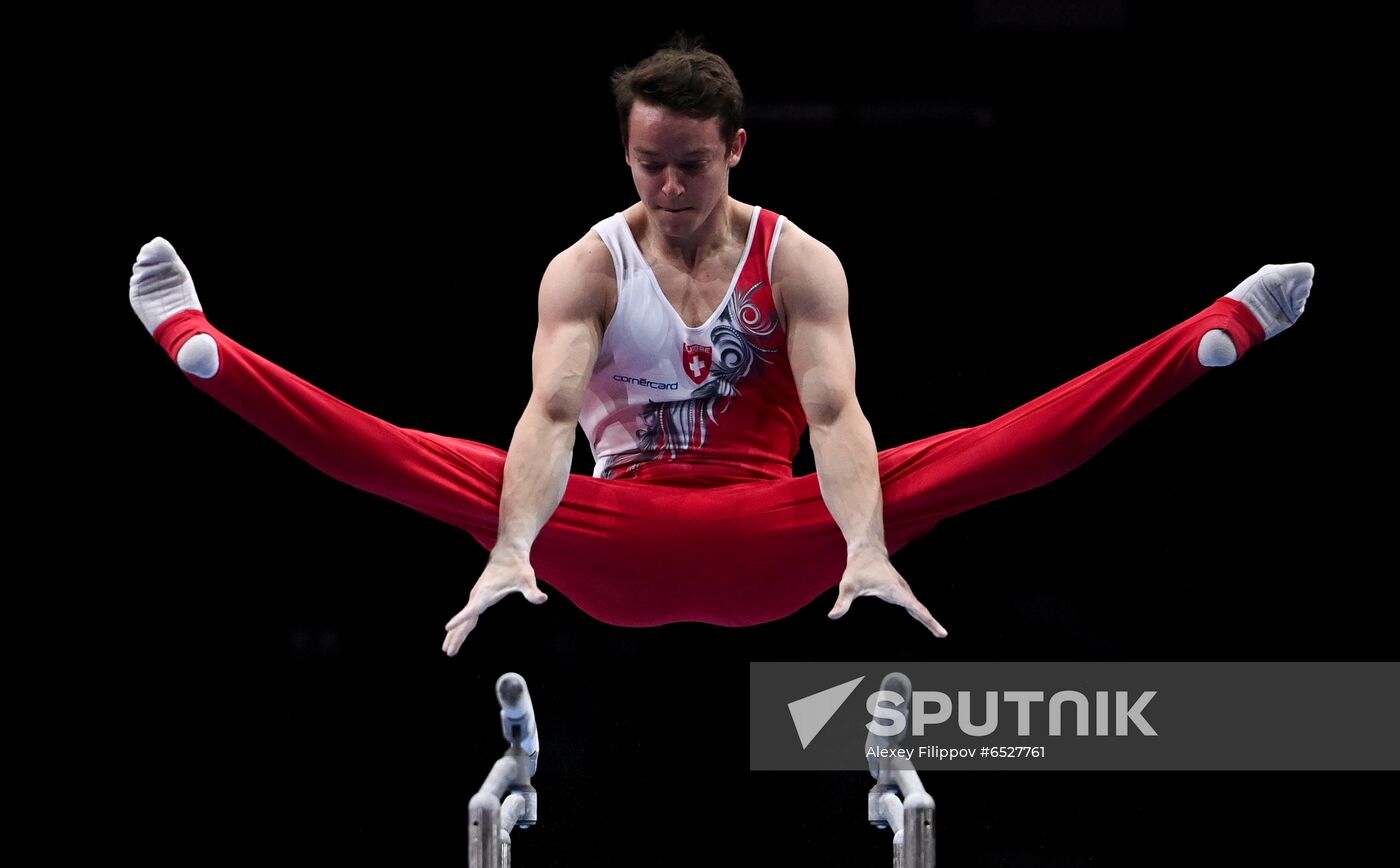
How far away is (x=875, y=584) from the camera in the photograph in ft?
8.49

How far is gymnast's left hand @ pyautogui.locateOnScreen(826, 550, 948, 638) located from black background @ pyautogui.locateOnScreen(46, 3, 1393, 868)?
171 centimetres

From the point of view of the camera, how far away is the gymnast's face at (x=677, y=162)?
2.81m

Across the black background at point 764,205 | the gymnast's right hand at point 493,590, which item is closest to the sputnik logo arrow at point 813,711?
the black background at point 764,205

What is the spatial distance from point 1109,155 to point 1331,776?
1893mm

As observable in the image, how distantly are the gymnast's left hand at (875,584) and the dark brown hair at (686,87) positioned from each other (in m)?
0.88

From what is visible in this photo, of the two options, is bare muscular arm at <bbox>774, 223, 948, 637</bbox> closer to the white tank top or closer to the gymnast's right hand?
the white tank top

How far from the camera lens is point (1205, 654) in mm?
4367

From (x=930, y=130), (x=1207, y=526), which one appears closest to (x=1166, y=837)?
(x=1207, y=526)

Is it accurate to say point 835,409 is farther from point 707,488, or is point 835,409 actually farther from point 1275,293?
point 1275,293

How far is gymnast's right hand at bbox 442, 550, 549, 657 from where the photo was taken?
8.05 ft

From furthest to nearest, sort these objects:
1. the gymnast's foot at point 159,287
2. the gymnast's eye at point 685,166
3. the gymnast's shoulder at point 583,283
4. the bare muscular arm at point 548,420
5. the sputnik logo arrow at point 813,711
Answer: the sputnik logo arrow at point 813,711 < the gymnast's shoulder at point 583,283 < the gymnast's eye at point 685,166 < the gymnast's foot at point 159,287 < the bare muscular arm at point 548,420

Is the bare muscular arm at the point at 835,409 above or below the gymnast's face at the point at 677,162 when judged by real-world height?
below

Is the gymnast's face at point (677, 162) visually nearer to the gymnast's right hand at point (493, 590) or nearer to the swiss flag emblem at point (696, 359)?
the swiss flag emblem at point (696, 359)

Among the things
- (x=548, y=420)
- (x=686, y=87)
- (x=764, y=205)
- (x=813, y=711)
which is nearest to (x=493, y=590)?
(x=548, y=420)
